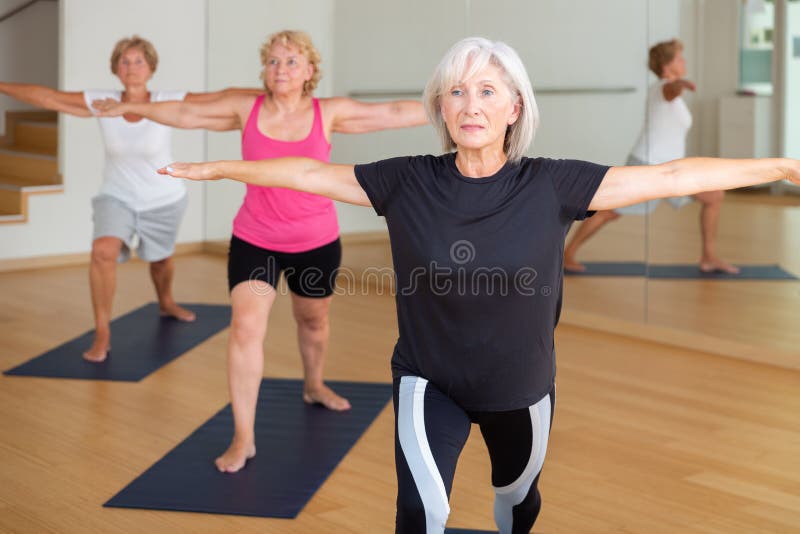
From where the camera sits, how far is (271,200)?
136 inches

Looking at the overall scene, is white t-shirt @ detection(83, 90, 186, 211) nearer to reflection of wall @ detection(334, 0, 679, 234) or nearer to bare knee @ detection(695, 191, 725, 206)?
reflection of wall @ detection(334, 0, 679, 234)

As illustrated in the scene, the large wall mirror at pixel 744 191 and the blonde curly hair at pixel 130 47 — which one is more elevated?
the blonde curly hair at pixel 130 47

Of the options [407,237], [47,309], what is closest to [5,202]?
[47,309]

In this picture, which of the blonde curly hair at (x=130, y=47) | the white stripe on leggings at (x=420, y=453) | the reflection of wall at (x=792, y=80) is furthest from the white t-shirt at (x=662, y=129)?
the white stripe on leggings at (x=420, y=453)

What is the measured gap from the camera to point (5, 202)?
7.06 m

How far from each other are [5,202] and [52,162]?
0.40m

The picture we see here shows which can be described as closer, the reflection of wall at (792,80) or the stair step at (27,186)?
the reflection of wall at (792,80)

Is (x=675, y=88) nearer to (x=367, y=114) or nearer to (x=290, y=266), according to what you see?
(x=367, y=114)

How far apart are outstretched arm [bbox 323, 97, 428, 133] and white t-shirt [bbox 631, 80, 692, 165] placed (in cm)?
172

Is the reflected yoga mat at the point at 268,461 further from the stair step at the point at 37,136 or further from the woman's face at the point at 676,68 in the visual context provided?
the stair step at the point at 37,136

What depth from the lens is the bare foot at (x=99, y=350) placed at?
4.70m

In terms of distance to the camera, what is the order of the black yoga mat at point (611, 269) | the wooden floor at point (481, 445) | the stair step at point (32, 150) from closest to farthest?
the wooden floor at point (481, 445), the black yoga mat at point (611, 269), the stair step at point (32, 150)

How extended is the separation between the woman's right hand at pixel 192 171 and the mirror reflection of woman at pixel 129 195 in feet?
8.04

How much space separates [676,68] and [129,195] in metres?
2.49
